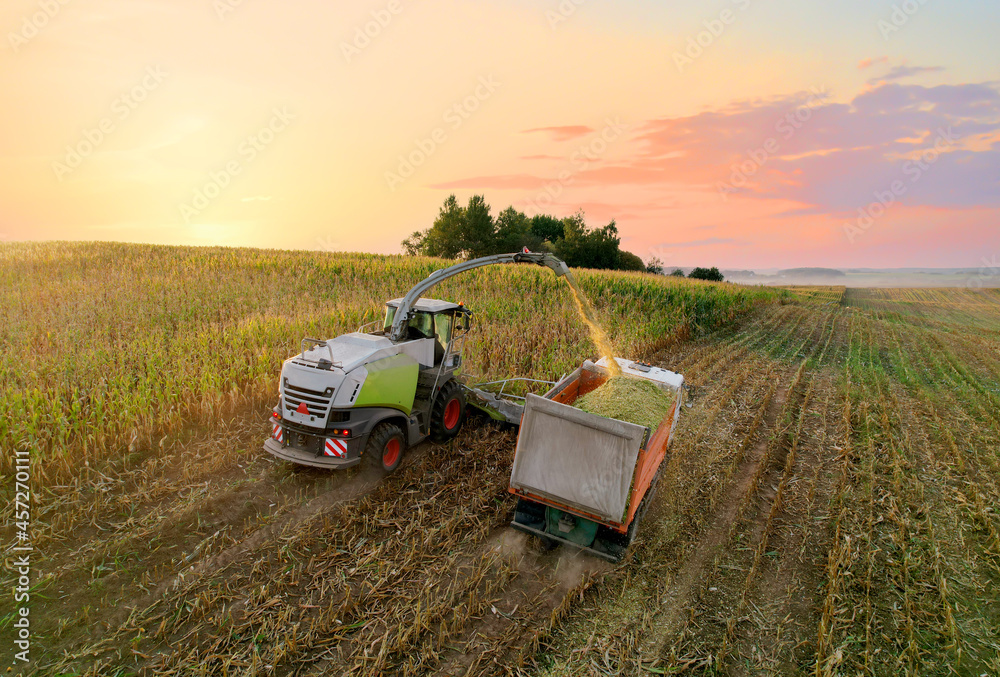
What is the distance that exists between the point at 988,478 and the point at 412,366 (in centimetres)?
853

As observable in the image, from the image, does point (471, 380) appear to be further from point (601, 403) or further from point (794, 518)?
point (794, 518)

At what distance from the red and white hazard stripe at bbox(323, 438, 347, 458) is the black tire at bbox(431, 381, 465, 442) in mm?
1610

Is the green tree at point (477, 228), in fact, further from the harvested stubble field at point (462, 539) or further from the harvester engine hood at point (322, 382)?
the harvester engine hood at point (322, 382)

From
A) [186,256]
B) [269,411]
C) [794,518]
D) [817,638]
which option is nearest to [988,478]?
[794,518]

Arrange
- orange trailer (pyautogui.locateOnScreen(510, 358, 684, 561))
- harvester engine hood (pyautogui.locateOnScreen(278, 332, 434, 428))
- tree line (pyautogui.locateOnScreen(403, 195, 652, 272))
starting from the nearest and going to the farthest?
orange trailer (pyautogui.locateOnScreen(510, 358, 684, 561)) < harvester engine hood (pyautogui.locateOnScreen(278, 332, 434, 428)) < tree line (pyautogui.locateOnScreen(403, 195, 652, 272))

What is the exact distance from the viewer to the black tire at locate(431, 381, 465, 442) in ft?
23.1

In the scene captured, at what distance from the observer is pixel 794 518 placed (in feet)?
19.3

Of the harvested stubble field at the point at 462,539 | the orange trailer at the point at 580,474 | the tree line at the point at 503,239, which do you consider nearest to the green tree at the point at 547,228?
the tree line at the point at 503,239

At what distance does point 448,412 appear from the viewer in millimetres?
7355

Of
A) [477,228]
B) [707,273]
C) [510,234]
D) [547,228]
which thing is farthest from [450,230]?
[707,273]

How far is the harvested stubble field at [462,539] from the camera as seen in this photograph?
3932 mm

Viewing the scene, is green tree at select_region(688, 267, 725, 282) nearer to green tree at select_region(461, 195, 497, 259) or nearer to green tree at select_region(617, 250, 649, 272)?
green tree at select_region(617, 250, 649, 272)

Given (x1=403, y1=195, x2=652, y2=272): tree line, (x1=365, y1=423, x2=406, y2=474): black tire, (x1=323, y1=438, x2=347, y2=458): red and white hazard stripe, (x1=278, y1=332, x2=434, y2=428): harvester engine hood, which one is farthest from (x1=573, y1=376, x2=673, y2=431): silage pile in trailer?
(x1=403, y1=195, x2=652, y2=272): tree line

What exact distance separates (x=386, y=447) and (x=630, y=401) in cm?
304
